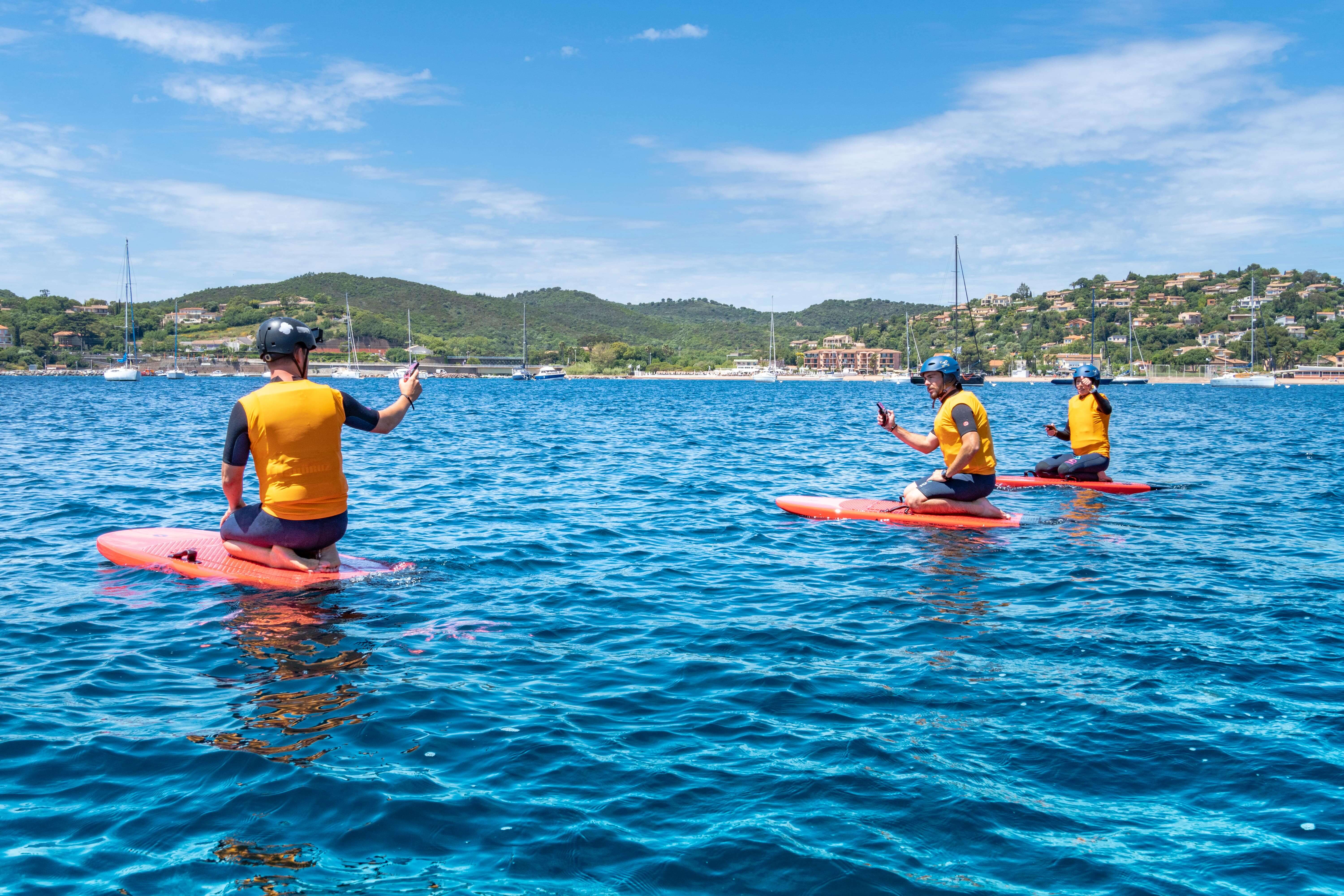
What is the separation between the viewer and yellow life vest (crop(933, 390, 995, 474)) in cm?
1282

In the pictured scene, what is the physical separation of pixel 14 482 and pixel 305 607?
1319 cm

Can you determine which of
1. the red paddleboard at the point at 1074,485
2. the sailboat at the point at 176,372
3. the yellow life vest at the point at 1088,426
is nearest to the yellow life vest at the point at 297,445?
the red paddleboard at the point at 1074,485

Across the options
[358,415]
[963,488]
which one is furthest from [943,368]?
[358,415]

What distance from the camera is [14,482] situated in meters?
17.9

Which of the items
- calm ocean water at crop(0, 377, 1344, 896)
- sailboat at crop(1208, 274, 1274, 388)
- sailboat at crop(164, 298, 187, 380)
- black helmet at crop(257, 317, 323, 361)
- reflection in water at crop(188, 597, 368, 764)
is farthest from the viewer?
sailboat at crop(164, 298, 187, 380)

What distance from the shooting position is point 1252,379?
5659 inches

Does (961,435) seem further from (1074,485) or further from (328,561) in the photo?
(328,561)

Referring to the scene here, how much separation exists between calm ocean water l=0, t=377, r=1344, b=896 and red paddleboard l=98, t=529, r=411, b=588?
0.19 m

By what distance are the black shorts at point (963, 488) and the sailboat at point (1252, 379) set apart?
155m

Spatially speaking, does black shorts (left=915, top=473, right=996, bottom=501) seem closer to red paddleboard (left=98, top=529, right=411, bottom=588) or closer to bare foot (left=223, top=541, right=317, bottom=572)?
red paddleboard (left=98, top=529, right=411, bottom=588)

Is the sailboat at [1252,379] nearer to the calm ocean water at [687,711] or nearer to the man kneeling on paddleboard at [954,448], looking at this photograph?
the calm ocean water at [687,711]

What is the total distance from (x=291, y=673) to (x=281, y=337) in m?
3.24

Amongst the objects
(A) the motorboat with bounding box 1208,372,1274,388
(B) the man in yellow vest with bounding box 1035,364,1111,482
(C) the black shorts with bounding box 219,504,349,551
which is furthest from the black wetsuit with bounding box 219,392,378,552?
(A) the motorboat with bounding box 1208,372,1274,388

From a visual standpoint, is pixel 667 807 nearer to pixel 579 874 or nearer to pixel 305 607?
pixel 579 874
